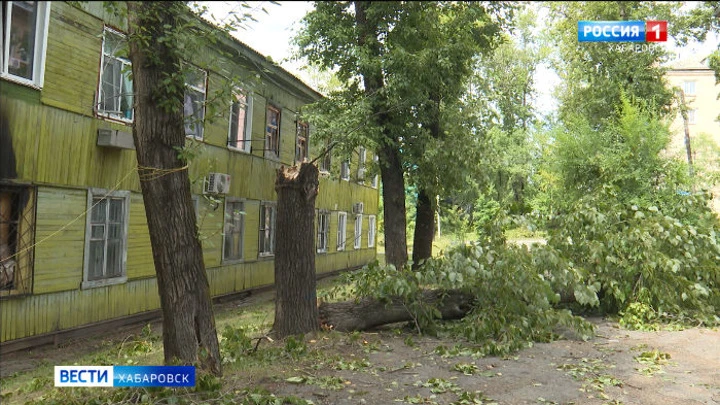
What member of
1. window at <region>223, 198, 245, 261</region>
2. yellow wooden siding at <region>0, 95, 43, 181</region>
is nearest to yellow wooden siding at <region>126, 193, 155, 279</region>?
yellow wooden siding at <region>0, 95, 43, 181</region>

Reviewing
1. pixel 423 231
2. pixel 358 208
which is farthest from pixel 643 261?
pixel 358 208

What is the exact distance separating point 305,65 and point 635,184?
9130mm

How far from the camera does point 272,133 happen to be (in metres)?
17.1

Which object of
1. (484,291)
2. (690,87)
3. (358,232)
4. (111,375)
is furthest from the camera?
(690,87)

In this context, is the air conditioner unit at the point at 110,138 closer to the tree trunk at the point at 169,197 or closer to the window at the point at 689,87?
the tree trunk at the point at 169,197

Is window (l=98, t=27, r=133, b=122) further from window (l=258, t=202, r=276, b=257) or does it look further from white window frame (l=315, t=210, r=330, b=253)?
white window frame (l=315, t=210, r=330, b=253)

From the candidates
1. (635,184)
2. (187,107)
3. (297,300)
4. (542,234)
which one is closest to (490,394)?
(297,300)

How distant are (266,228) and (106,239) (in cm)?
676

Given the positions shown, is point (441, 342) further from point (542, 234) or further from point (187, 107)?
point (187, 107)

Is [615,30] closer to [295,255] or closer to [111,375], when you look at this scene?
[295,255]

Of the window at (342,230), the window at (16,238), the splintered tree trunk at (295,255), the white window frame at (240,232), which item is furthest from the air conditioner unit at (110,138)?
the window at (342,230)

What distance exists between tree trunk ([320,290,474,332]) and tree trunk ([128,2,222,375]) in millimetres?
2712

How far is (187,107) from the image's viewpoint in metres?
12.4

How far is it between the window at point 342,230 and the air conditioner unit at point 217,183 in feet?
32.3
